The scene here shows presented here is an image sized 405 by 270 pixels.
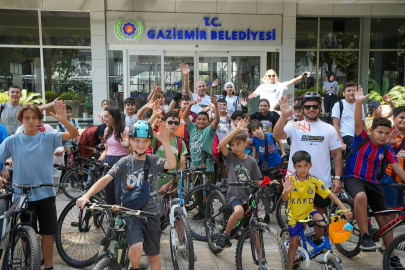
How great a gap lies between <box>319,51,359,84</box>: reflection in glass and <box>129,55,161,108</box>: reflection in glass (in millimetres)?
6623

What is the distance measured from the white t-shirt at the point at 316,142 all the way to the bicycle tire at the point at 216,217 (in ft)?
3.07

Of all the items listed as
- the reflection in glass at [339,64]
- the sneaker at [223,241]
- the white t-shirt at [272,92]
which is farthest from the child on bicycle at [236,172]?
the reflection in glass at [339,64]

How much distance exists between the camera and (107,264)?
3.08 metres

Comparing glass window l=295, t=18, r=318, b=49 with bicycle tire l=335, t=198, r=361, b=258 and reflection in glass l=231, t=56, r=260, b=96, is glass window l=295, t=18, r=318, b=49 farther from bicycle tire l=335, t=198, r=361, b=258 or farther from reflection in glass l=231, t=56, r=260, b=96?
bicycle tire l=335, t=198, r=361, b=258

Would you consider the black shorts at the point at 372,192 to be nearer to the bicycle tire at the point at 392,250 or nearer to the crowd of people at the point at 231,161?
the crowd of people at the point at 231,161

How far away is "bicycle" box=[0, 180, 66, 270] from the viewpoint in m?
3.52

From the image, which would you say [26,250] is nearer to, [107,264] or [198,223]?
[107,264]

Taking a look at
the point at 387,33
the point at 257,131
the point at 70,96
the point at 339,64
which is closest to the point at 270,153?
the point at 257,131

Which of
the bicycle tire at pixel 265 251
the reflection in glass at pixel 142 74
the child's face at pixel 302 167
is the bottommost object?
the bicycle tire at pixel 265 251

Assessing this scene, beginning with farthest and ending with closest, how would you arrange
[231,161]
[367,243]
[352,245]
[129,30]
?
[129,30] < [352,245] < [231,161] < [367,243]

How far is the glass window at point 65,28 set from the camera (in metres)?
13.3

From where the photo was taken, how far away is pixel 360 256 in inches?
188

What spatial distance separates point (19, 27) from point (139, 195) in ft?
40.2

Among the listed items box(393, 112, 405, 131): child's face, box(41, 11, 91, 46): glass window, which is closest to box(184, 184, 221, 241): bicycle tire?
box(393, 112, 405, 131): child's face
